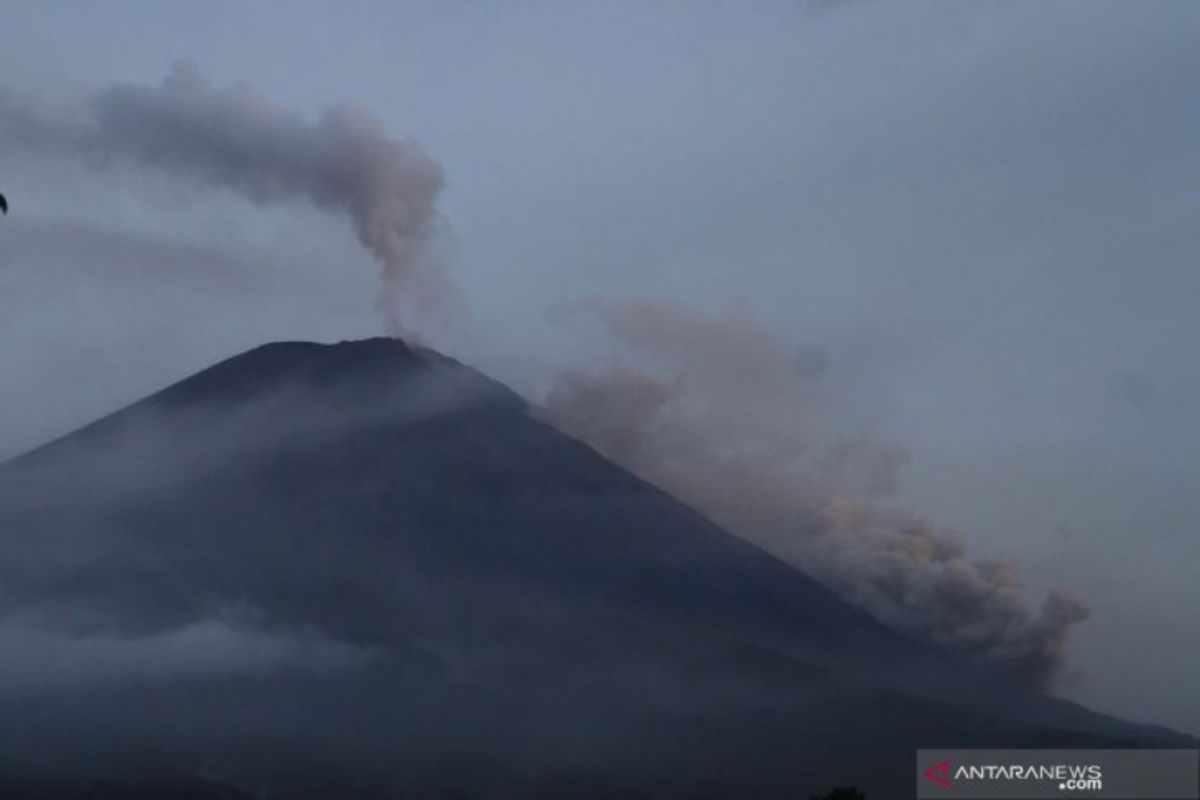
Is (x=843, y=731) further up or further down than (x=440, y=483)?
further down

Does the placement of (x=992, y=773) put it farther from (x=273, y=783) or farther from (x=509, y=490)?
(x=509, y=490)

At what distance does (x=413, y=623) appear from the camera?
133m

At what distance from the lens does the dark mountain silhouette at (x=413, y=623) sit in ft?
370

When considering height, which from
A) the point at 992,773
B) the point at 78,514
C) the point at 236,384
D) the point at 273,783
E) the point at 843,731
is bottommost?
the point at 992,773

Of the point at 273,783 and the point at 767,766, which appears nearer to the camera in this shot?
the point at 273,783

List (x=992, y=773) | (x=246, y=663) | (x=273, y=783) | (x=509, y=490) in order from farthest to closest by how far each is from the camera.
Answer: (x=509, y=490) < (x=246, y=663) < (x=273, y=783) < (x=992, y=773)

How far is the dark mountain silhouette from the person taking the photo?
11269cm

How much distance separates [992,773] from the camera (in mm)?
32938

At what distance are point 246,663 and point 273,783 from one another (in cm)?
2385

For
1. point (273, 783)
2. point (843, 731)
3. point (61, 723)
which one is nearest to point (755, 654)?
point (843, 731)

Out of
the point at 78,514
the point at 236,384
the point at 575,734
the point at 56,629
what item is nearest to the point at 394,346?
the point at 236,384

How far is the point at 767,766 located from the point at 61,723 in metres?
47.1

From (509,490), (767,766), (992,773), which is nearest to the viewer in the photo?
(992,773)

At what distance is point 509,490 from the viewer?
497 feet
